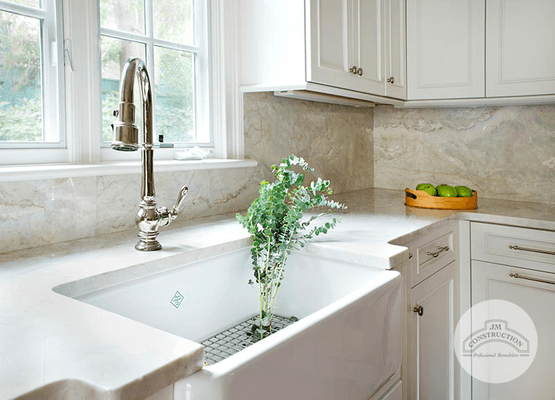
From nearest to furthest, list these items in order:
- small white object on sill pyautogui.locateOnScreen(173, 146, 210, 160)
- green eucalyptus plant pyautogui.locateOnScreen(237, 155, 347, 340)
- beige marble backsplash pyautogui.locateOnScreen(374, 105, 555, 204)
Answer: green eucalyptus plant pyautogui.locateOnScreen(237, 155, 347, 340) → small white object on sill pyautogui.locateOnScreen(173, 146, 210, 160) → beige marble backsplash pyautogui.locateOnScreen(374, 105, 555, 204)

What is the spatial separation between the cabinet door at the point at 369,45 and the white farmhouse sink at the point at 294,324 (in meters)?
0.98

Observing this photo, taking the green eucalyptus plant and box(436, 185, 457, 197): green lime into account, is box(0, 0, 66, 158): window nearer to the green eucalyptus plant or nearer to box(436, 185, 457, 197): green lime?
the green eucalyptus plant

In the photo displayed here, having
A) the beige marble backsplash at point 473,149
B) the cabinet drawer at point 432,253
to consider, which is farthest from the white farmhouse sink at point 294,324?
the beige marble backsplash at point 473,149

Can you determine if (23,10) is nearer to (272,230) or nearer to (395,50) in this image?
(272,230)

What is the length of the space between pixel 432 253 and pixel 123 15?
1.37 metres

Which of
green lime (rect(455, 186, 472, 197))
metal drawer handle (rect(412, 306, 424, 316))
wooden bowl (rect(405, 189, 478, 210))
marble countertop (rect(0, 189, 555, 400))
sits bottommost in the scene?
metal drawer handle (rect(412, 306, 424, 316))

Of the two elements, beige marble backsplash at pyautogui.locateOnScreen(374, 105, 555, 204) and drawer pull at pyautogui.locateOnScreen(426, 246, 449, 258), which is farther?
beige marble backsplash at pyautogui.locateOnScreen(374, 105, 555, 204)

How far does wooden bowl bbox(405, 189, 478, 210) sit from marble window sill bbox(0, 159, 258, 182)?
35.0 inches

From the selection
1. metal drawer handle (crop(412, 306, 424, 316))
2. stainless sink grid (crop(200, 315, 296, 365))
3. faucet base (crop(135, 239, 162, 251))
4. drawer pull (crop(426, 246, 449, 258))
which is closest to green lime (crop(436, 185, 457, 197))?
drawer pull (crop(426, 246, 449, 258))

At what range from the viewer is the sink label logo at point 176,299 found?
1.17 meters

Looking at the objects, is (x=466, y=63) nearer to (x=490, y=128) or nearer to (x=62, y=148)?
(x=490, y=128)

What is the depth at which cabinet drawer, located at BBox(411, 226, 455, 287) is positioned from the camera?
5.23 feet

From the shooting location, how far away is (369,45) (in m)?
2.08

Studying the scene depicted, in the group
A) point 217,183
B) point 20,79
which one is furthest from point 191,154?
point 20,79
